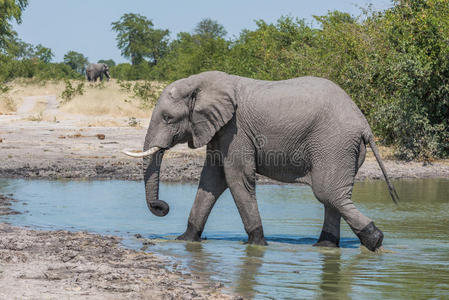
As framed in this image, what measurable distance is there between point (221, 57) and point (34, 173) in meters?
15.4

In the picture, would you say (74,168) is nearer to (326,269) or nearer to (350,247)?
(350,247)

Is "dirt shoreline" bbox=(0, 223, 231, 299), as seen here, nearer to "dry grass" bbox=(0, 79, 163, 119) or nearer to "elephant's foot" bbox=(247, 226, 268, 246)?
"elephant's foot" bbox=(247, 226, 268, 246)

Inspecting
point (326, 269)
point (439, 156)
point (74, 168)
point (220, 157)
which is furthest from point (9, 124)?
point (326, 269)

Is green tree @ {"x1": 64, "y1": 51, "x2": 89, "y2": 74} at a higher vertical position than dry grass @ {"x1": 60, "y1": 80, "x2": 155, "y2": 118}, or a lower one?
higher

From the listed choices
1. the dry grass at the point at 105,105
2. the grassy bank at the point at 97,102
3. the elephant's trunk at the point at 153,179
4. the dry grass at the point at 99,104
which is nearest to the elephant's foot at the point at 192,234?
the elephant's trunk at the point at 153,179

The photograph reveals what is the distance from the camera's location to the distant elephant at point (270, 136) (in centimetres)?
782

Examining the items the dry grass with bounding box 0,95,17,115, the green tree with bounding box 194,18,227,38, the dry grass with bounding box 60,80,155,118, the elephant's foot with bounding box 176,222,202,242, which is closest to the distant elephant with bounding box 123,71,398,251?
the elephant's foot with bounding box 176,222,202,242

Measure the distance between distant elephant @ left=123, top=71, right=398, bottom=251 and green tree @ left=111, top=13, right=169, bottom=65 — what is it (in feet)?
165

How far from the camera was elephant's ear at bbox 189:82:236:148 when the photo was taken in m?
7.94

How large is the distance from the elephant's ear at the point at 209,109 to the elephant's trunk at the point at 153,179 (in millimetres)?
418

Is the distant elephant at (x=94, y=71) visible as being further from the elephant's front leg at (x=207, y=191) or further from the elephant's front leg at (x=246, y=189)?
the elephant's front leg at (x=246, y=189)

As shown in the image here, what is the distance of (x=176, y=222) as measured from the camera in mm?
10172

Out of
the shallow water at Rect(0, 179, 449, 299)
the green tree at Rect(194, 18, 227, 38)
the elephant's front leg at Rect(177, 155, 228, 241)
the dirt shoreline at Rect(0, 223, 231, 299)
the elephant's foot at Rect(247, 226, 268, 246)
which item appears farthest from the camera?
the green tree at Rect(194, 18, 227, 38)

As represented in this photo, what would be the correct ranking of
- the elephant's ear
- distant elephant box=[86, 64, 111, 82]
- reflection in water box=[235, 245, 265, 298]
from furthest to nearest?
distant elephant box=[86, 64, 111, 82] < the elephant's ear < reflection in water box=[235, 245, 265, 298]
